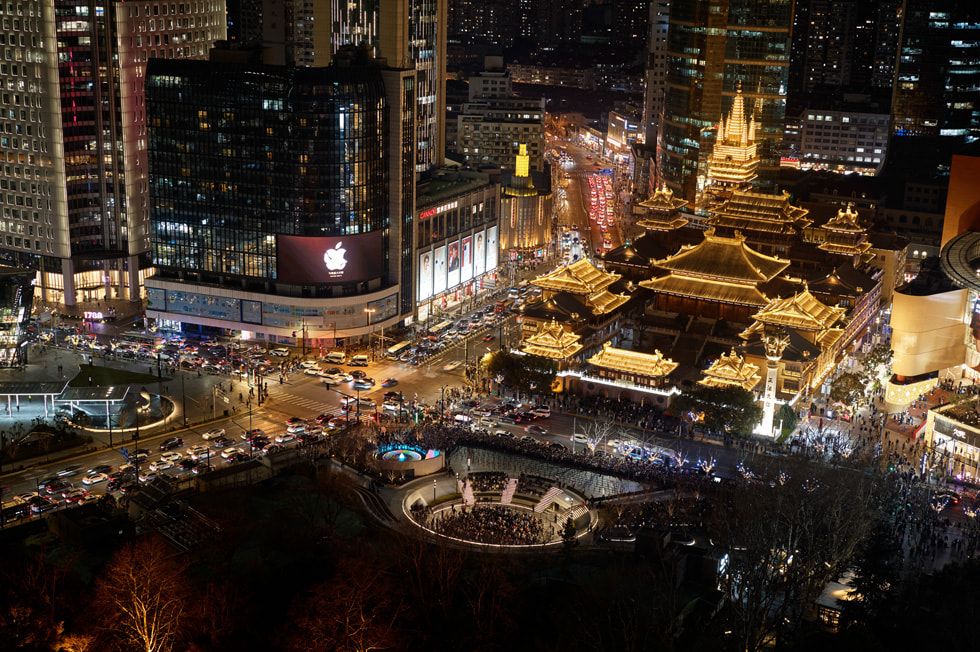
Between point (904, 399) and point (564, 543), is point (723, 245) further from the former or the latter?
point (564, 543)

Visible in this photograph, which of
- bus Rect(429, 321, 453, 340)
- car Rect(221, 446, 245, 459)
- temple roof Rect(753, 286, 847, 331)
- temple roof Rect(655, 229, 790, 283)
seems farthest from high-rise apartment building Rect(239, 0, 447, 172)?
car Rect(221, 446, 245, 459)

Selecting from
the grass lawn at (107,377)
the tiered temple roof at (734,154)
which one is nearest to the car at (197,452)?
the grass lawn at (107,377)

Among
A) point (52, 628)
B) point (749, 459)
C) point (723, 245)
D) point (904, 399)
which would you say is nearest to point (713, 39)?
point (723, 245)

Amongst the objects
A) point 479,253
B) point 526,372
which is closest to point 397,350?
point 526,372

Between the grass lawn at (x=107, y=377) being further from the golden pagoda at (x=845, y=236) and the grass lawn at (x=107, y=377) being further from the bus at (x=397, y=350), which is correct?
the golden pagoda at (x=845, y=236)

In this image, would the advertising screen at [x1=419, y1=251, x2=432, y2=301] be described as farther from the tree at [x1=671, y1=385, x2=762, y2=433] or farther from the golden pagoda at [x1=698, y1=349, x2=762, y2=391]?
the tree at [x1=671, y1=385, x2=762, y2=433]

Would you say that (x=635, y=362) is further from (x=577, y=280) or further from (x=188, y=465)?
(x=188, y=465)

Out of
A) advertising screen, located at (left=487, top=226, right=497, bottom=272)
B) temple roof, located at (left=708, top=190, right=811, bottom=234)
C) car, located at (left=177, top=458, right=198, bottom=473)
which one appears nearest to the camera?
car, located at (left=177, top=458, right=198, bottom=473)
